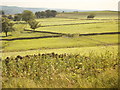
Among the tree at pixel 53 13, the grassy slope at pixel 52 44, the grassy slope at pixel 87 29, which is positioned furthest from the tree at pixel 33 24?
the tree at pixel 53 13

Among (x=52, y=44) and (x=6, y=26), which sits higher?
(x=6, y=26)

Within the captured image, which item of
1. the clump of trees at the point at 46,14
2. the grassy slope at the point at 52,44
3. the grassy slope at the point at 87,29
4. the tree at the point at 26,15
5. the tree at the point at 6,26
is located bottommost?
the grassy slope at the point at 52,44

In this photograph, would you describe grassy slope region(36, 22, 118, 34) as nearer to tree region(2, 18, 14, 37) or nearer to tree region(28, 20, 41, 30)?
tree region(28, 20, 41, 30)

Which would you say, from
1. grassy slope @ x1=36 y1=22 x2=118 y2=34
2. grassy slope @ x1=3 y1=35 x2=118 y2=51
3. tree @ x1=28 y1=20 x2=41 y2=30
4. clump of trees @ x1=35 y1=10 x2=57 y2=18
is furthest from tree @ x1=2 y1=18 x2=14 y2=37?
clump of trees @ x1=35 y1=10 x2=57 y2=18

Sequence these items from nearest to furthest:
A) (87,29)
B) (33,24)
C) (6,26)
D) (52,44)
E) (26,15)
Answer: (52,44)
(6,26)
(87,29)
(33,24)
(26,15)

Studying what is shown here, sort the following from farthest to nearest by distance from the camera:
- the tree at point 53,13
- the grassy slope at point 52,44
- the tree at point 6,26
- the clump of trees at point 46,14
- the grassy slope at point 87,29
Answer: the tree at point 53,13 → the clump of trees at point 46,14 → the grassy slope at point 87,29 → the tree at point 6,26 → the grassy slope at point 52,44

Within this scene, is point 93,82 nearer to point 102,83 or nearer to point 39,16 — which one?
point 102,83

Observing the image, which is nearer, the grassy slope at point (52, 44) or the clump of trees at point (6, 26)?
the grassy slope at point (52, 44)

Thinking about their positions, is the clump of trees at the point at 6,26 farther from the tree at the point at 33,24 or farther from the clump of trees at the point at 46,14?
the clump of trees at the point at 46,14

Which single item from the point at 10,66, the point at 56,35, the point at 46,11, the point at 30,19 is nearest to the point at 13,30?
the point at 30,19

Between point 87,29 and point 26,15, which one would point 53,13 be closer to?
point 26,15

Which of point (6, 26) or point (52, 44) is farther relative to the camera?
point (6, 26)

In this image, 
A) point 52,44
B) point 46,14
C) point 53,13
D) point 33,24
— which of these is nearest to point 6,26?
point 33,24

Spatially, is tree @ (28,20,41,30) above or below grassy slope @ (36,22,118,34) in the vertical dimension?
above
